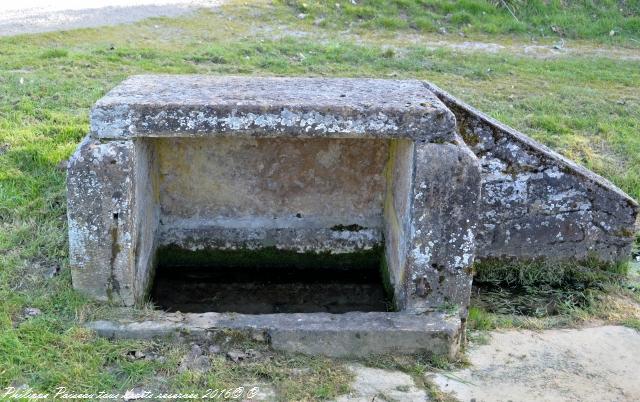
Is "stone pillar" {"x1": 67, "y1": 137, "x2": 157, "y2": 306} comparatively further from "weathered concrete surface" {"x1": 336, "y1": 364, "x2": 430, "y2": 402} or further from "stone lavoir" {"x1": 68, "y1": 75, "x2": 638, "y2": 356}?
"weathered concrete surface" {"x1": 336, "y1": 364, "x2": 430, "y2": 402}

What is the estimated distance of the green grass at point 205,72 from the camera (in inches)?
129

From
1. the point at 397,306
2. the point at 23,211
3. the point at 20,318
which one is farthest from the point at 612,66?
the point at 20,318

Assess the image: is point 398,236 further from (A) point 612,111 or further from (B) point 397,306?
(A) point 612,111

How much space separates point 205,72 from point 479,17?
20.1 ft

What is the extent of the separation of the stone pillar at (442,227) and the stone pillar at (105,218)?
4.64 feet

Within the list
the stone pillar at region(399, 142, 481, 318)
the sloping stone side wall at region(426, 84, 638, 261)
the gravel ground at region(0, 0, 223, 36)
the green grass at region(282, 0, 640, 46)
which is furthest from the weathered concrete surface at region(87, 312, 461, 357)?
the green grass at region(282, 0, 640, 46)

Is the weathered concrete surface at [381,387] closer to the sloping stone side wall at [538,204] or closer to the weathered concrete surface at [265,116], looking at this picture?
Result: the weathered concrete surface at [265,116]

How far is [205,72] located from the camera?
8352 mm

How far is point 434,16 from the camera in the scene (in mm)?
12406

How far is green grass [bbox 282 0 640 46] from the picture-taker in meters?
12.1

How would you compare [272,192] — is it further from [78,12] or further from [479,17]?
[479,17]

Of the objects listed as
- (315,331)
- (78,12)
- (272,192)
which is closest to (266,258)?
(272,192)

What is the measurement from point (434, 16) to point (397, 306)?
9291 mm

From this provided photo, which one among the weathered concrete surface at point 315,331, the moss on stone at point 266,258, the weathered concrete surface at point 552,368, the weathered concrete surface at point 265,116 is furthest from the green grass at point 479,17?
the weathered concrete surface at point 315,331
